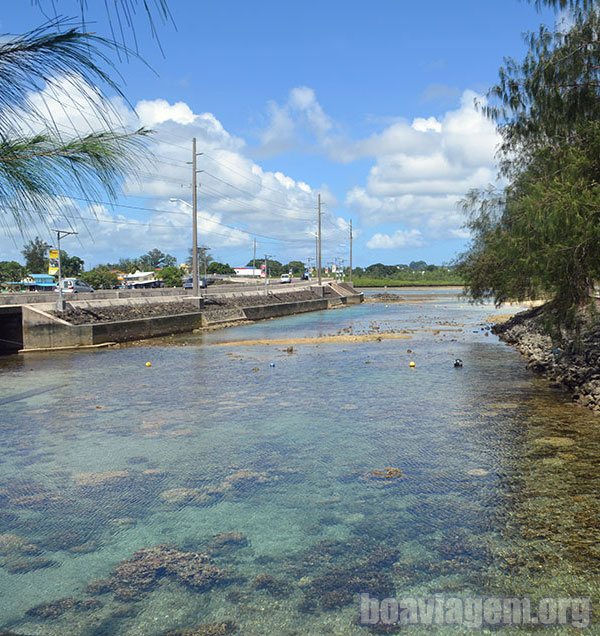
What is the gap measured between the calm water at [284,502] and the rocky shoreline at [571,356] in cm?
83

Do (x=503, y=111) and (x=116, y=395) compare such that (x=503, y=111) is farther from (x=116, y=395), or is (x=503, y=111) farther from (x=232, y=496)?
(x=116, y=395)

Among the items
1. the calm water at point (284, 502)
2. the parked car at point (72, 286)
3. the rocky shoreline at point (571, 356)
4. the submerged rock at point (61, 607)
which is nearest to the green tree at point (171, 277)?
the parked car at point (72, 286)

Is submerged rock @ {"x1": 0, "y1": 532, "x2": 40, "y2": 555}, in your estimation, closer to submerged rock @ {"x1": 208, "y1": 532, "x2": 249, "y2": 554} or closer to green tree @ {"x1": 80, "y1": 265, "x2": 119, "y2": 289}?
submerged rock @ {"x1": 208, "y1": 532, "x2": 249, "y2": 554}

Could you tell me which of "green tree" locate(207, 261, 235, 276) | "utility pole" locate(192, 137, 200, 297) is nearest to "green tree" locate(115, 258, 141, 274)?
"green tree" locate(207, 261, 235, 276)

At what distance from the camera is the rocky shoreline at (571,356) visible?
556 inches

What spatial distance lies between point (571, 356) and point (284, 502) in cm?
1330

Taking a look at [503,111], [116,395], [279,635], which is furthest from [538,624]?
[116,395]

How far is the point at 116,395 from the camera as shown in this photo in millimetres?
17516

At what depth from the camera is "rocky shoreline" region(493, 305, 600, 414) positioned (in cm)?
1411

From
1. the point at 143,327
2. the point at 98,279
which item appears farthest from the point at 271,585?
the point at 98,279

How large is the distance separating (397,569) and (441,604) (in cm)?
80

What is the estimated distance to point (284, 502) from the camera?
28.9ft

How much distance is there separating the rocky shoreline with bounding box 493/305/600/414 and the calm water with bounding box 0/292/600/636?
2.73 feet

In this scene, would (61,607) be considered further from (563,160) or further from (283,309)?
(283,309)
